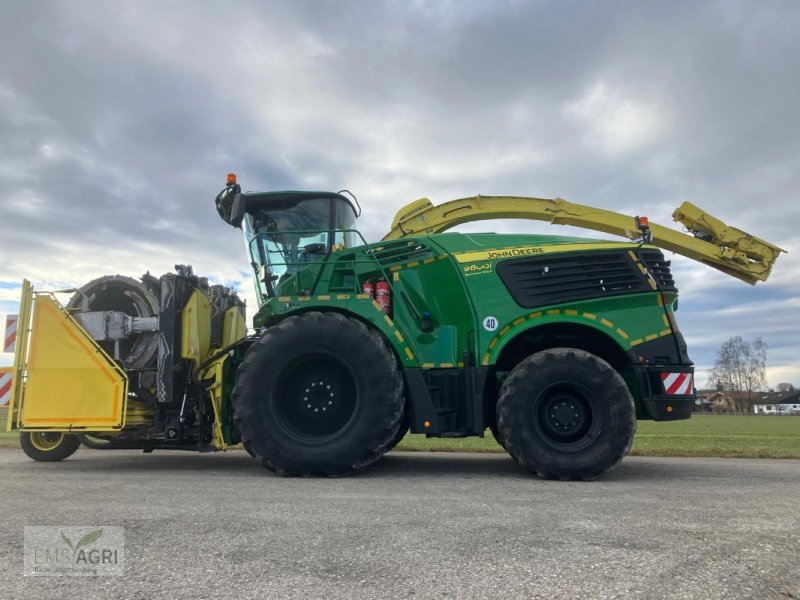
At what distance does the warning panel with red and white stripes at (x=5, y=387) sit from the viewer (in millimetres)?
5875

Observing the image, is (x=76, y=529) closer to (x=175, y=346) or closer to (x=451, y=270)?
(x=175, y=346)

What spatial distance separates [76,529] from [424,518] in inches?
76.9

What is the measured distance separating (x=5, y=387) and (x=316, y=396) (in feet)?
12.5

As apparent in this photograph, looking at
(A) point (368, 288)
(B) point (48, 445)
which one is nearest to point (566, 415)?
(A) point (368, 288)

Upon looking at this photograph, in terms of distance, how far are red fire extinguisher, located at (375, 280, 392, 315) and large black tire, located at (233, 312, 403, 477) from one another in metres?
0.42

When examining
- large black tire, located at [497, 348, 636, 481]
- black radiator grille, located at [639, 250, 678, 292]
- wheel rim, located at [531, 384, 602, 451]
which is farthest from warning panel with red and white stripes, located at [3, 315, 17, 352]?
black radiator grille, located at [639, 250, 678, 292]

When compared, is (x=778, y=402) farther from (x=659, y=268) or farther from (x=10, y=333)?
(x=10, y=333)

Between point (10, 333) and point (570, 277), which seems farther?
point (10, 333)

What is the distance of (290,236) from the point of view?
5898 millimetres

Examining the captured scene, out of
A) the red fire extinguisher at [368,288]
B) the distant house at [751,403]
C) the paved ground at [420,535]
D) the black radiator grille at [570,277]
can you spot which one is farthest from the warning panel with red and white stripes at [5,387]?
the distant house at [751,403]

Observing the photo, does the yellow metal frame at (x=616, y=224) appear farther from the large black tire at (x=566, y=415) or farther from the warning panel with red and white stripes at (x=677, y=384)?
the large black tire at (x=566, y=415)

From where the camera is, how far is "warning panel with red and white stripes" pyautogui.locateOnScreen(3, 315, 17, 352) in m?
5.87

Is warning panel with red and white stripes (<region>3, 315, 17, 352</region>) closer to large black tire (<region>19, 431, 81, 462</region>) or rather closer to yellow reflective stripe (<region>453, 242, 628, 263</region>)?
large black tire (<region>19, 431, 81, 462</region>)

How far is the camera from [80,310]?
5.71 meters
